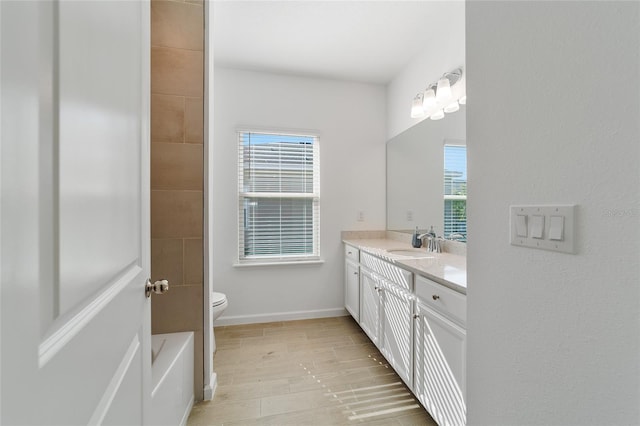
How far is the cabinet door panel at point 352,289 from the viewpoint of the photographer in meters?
2.52

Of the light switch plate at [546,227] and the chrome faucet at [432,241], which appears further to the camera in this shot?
the chrome faucet at [432,241]

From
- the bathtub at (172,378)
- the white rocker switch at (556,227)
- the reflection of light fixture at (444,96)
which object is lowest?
the bathtub at (172,378)

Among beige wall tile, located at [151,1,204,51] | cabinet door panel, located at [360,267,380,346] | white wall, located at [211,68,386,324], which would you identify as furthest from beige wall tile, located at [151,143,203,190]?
cabinet door panel, located at [360,267,380,346]

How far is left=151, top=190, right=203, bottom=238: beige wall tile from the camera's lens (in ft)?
5.08

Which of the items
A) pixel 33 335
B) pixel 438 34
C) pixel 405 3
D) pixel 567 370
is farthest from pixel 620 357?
pixel 438 34

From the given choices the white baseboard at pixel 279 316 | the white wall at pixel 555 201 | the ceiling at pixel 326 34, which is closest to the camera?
the white wall at pixel 555 201

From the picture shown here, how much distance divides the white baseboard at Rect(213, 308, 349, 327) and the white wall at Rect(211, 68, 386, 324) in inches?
0.4

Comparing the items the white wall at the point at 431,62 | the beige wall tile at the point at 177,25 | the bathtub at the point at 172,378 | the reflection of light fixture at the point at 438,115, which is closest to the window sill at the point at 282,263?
the bathtub at the point at 172,378

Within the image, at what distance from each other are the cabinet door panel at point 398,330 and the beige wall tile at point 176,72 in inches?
69.2

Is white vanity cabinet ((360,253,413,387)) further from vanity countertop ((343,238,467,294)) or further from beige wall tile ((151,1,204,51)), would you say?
beige wall tile ((151,1,204,51))

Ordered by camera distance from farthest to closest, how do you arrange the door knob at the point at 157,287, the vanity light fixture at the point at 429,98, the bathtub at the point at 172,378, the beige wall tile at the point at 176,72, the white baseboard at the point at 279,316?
the white baseboard at the point at 279,316
the vanity light fixture at the point at 429,98
the beige wall tile at the point at 176,72
the bathtub at the point at 172,378
the door knob at the point at 157,287

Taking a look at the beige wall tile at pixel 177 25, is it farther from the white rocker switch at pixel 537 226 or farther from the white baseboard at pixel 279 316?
the white baseboard at pixel 279 316

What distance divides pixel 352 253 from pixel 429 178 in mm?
1014

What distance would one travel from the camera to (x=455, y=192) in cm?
209
